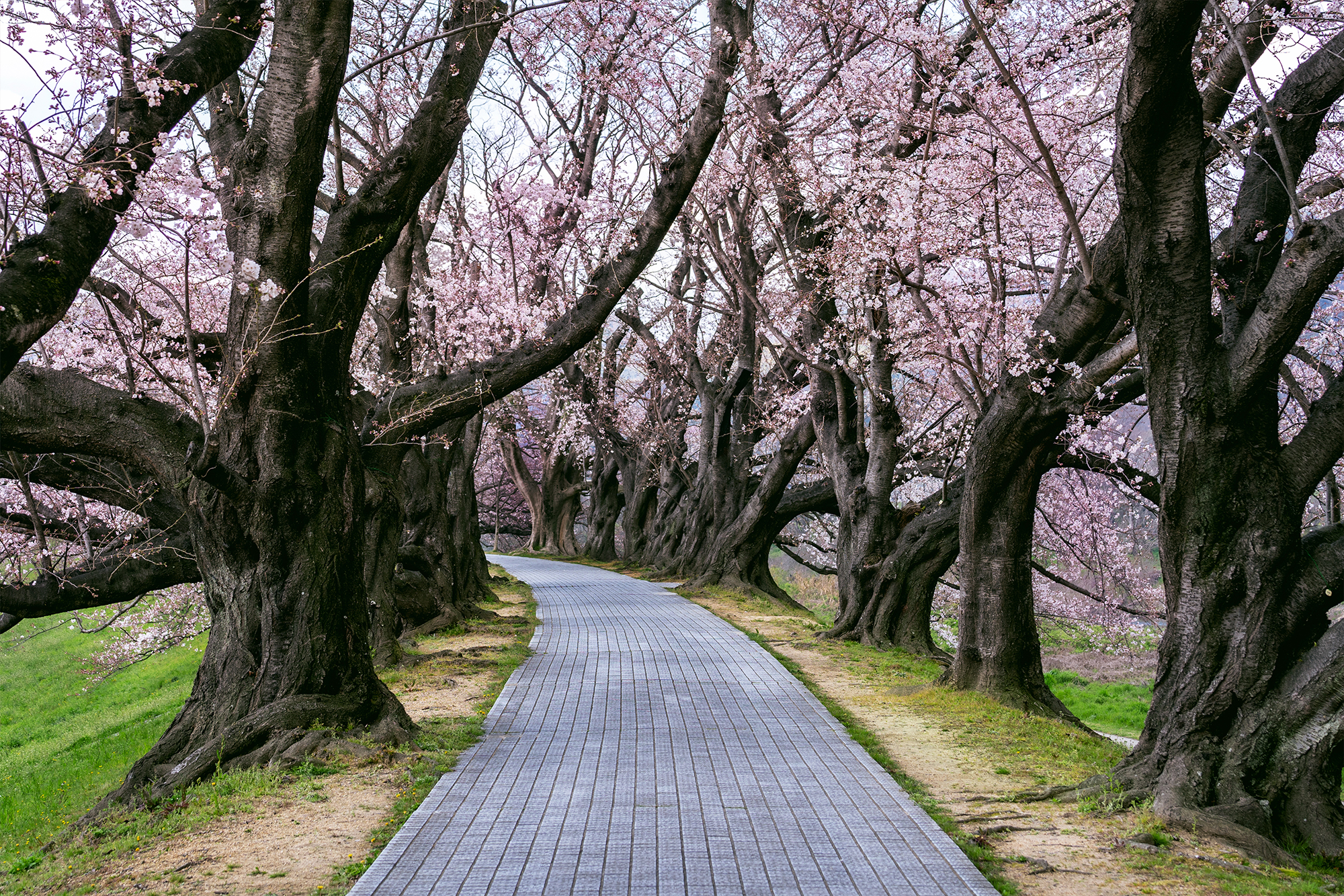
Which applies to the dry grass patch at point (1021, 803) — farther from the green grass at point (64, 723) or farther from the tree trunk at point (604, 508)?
the tree trunk at point (604, 508)

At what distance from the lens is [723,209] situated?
16.9 metres

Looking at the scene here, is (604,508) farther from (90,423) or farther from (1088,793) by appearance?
(1088,793)

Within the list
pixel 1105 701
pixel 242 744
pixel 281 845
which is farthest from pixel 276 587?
pixel 1105 701

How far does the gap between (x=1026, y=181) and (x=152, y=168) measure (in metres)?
9.22

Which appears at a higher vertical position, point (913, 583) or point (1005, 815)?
point (913, 583)

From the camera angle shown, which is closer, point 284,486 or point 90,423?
point 90,423

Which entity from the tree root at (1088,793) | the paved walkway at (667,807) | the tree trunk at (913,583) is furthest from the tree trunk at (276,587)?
the tree trunk at (913,583)

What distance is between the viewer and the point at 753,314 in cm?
1892

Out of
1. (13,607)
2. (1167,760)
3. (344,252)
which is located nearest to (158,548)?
(13,607)

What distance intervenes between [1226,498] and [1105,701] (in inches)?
569

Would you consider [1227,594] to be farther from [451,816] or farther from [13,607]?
[13,607]

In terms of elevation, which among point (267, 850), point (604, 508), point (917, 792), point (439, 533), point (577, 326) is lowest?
point (267, 850)

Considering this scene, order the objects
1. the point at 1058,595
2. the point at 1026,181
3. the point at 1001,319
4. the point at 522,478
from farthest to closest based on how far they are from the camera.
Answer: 1. the point at 522,478
2. the point at 1058,595
3. the point at 1026,181
4. the point at 1001,319

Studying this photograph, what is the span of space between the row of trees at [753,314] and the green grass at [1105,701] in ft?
6.41
